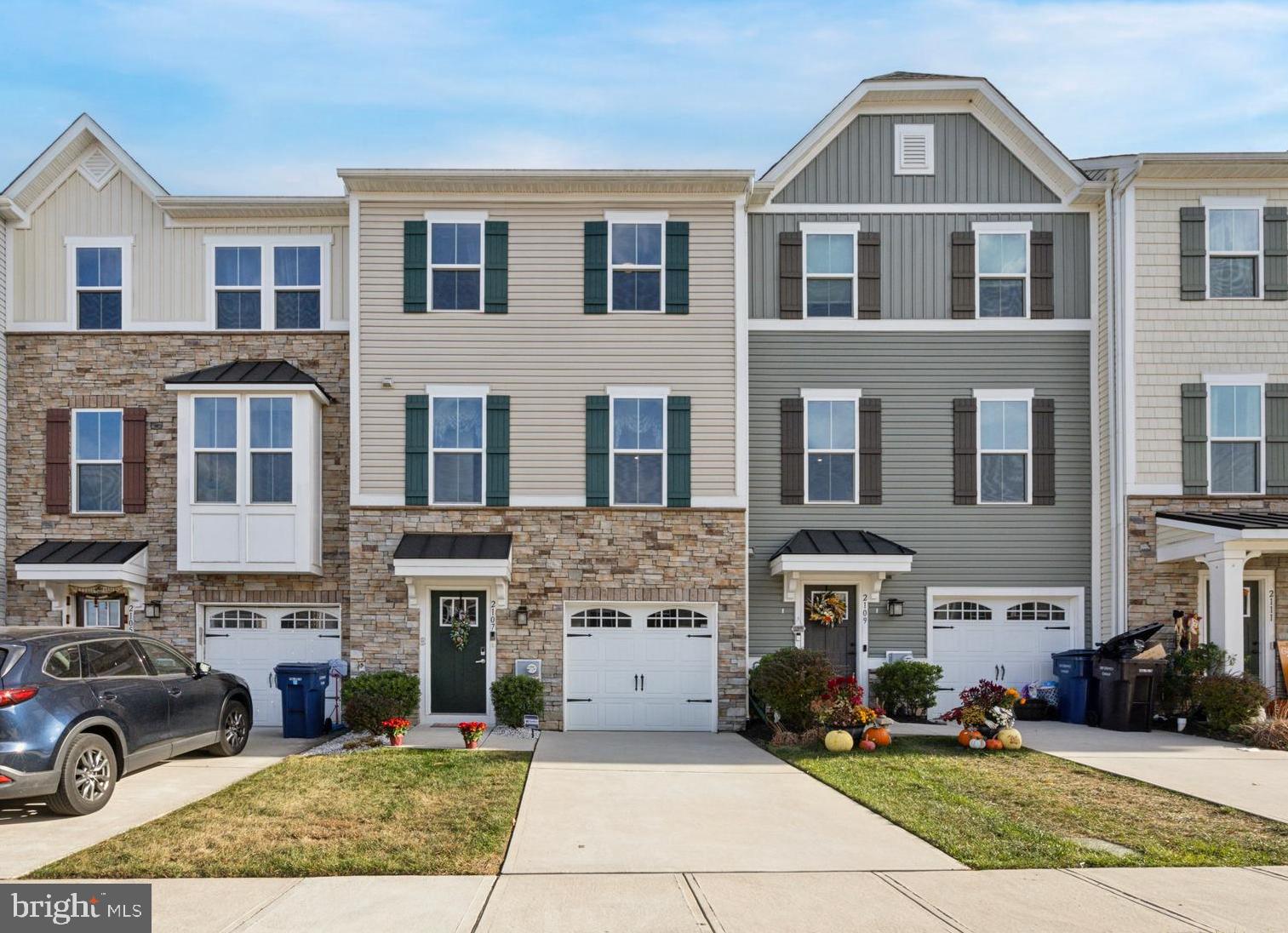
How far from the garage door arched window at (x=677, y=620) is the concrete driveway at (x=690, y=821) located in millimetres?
3000

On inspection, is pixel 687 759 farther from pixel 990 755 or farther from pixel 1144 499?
pixel 1144 499

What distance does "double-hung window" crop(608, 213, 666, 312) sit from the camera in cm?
1492

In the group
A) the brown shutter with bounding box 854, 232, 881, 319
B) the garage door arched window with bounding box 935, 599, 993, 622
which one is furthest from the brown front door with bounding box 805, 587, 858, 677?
the brown shutter with bounding box 854, 232, 881, 319

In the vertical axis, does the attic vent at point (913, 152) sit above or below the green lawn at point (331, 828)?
above

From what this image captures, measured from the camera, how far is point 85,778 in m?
8.39

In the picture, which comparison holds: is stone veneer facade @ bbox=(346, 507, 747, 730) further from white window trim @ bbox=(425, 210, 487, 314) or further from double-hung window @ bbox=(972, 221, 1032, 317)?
double-hung window @ bbox=(972, 221, 1032, 317)

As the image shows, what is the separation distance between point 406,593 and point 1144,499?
10886mm

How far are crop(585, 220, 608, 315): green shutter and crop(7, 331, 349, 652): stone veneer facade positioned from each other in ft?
12.5

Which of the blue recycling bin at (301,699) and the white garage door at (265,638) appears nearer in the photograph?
the blue recycling bin at (301,699)

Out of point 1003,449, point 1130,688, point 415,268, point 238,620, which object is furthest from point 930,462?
point 238,620

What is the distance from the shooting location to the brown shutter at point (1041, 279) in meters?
15.5

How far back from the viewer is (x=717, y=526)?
14672mm

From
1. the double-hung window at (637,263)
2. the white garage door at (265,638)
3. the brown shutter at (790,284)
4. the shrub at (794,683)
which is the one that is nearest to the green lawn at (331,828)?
the shrub at (794,683)

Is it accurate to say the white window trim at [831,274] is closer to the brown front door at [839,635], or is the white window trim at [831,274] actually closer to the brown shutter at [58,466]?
the brown front door at [839,635]
